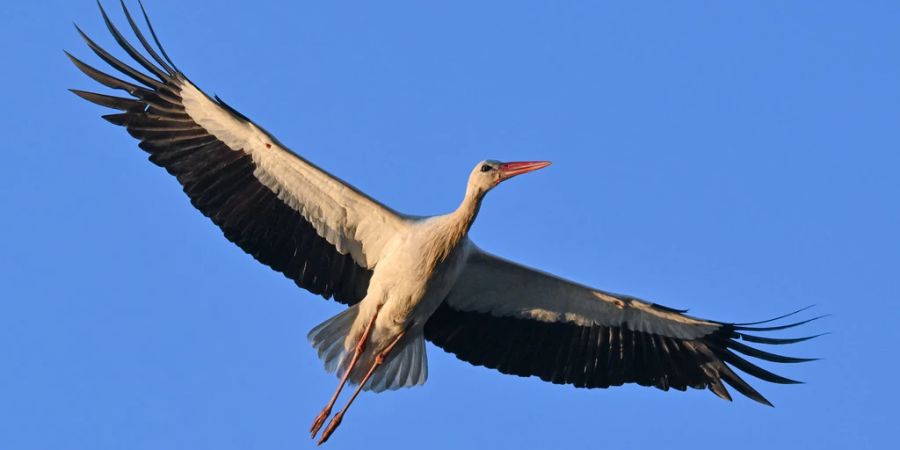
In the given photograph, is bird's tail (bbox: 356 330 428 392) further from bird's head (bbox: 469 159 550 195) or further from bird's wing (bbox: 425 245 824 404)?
bird's head (bbox: 469 159 550 195)

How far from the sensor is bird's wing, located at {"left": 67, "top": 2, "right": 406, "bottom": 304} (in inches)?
486

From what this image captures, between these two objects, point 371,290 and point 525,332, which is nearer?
point 371,290

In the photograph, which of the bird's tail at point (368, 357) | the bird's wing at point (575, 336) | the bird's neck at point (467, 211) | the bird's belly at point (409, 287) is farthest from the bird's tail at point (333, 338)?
the bird's neck at point (467, 211)

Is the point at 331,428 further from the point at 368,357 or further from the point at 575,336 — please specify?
the point at 575,336

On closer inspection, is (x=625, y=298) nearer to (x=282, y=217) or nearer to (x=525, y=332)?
(x=525, y=332)

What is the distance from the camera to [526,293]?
13031 millimetres

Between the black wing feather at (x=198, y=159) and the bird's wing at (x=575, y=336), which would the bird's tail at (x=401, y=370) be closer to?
the bird's wing at (x=575, y=336)

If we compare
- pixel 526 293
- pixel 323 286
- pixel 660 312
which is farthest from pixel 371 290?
pixel 660 312

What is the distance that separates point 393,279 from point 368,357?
81cm

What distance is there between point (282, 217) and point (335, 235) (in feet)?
1.36

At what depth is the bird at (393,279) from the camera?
12.2 meters

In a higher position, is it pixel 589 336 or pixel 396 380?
pixel 589 336

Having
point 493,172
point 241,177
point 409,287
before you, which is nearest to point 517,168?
point 493,172

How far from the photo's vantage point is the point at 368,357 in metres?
12.7
